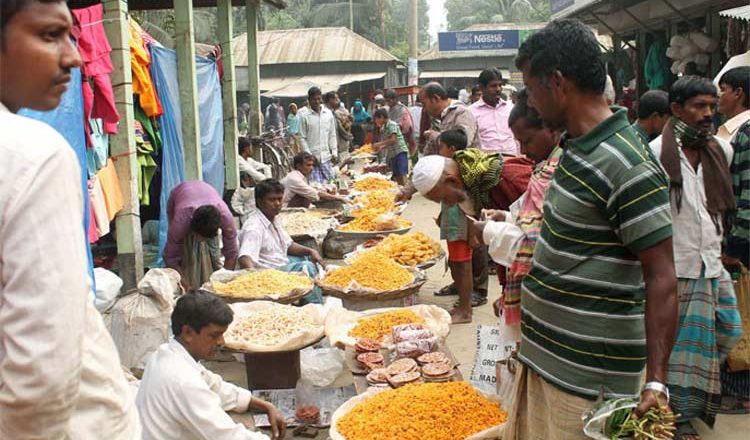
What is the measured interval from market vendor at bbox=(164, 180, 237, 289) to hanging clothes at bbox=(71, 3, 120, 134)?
2.69 feet

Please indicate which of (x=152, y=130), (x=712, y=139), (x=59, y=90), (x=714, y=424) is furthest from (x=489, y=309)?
(x=59, y=90)

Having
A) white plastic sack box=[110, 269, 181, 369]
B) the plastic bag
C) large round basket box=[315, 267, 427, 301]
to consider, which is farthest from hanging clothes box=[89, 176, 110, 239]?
the plastic bag

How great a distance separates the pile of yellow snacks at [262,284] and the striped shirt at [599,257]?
3.24 metres

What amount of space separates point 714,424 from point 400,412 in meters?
2.05

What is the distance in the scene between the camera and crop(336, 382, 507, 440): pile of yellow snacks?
3088 mm

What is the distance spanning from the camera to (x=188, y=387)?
3.15 meters

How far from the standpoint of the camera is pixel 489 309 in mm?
6520

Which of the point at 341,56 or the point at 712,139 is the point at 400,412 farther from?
the point at 341,56

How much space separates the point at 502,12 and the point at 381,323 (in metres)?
56.8

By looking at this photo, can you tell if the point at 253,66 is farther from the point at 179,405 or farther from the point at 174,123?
the point at 179,405

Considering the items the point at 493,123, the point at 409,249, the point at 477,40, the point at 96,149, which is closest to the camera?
the point at 96,149

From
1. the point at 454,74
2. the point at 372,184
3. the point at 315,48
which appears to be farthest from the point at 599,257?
the point at 454,74

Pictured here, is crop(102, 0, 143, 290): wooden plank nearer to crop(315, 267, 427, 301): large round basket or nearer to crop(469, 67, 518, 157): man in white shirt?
crop(315, 267, 427, 301): large round basket

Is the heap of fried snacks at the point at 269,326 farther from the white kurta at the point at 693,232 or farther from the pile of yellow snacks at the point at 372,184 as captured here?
the pile of yellow snacks at the point at 372,184
